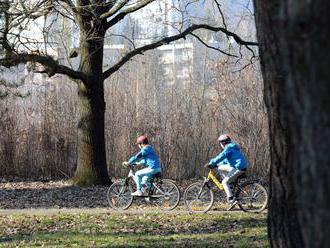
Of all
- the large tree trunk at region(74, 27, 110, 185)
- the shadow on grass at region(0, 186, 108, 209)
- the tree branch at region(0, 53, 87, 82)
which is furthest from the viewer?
→ the large tree trunk at region(74, 27, 110, 185)

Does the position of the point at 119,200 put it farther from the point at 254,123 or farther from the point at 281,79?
the point at 281,79

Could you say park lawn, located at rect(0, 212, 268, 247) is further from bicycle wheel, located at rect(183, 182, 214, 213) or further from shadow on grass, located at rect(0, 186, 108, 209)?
shadow on grass, located at rect(0, 186, 108, 209)

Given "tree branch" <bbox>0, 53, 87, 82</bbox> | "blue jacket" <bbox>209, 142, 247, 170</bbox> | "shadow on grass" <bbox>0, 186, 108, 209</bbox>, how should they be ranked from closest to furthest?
"blue jacket" <bbox>209, 142, 247, 170</bbox>
"shadow on grass" <bbox>0, 186, 108, 209</bbox>
"tree branch" <bbox>0, 53, 87, 82</bbox>

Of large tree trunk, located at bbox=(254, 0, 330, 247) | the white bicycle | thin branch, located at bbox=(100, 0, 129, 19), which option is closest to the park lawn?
the white bicycle

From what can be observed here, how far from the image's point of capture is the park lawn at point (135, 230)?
935 centimetres

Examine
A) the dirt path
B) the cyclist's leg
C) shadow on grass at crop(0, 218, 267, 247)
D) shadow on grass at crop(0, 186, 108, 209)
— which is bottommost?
shadow on grass at crop(0, 218, 267, 247)

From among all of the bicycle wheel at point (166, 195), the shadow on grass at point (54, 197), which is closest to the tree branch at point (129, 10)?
the shadow on grass at point (54, 197)

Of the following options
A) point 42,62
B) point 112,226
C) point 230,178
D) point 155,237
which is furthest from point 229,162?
point 42,62

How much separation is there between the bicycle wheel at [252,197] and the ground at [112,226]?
25 cm

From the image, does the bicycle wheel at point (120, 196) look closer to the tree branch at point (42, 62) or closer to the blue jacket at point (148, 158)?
the blue jacket at point (148, 158)

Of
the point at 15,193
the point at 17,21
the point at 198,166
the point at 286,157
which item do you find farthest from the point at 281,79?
the point at 198,166

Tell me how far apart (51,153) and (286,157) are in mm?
19034

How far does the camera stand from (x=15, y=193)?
671 inches

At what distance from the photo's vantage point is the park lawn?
9352mm
